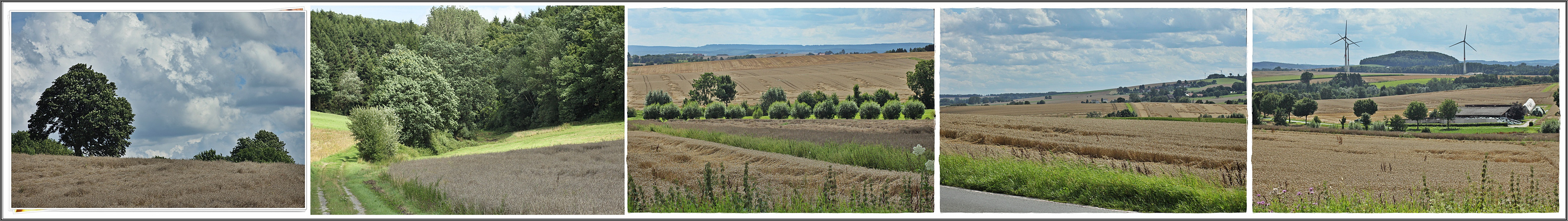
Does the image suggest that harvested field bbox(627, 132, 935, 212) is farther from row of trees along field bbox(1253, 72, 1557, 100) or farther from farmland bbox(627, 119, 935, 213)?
row of trees along field bbox(1253, 72, 1557, 100)

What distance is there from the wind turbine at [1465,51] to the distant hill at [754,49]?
664cm

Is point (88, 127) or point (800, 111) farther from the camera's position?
point (88, 127)

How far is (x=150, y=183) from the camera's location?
7.03 m

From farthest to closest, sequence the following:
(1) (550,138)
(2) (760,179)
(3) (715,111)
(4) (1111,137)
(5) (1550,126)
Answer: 1. (1) (550,138)
2. (4) (1111,137)
3. (3) (715,111)
4. (5) (1550,126)
5. (2) (760,179)

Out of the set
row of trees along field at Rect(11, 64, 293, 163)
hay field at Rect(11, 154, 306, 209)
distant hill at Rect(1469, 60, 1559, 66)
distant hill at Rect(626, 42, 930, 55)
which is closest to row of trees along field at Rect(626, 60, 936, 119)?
distant hill at Rect(626, 42, 930, 55)

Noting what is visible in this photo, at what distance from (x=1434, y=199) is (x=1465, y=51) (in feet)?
6.71

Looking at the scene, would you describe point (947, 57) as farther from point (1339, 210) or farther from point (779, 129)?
point (1339, 210)

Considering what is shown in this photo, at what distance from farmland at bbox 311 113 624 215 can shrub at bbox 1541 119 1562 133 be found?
10198 mm

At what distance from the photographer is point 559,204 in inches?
259

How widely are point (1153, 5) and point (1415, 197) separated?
3348mm

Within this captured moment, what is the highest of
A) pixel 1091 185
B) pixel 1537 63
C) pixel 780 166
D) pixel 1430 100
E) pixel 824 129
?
pixel 1537 63

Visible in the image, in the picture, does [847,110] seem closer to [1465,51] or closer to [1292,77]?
[1292,77]

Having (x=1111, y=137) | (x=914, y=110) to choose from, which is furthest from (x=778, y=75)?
(x=1111, y=137)

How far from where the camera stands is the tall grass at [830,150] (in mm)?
6402
